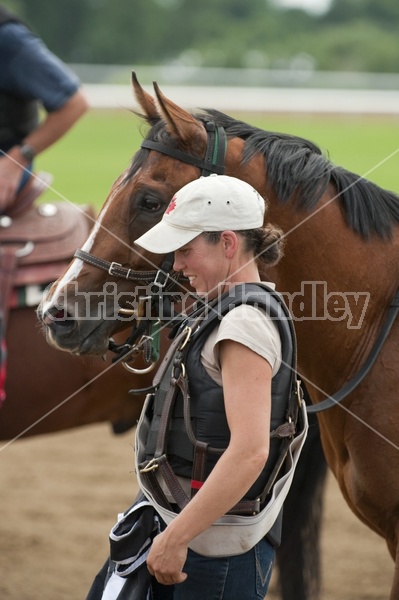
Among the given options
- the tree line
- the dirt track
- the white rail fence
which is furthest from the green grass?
the tree line

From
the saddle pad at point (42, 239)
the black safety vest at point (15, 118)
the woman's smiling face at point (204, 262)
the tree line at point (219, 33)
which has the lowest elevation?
the tree line at point (219, 33)

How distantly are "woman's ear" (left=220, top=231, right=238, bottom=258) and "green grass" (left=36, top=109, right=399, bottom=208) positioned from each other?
1386 cm

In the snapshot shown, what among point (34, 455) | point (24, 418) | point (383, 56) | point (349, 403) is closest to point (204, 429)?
point (349, 403)

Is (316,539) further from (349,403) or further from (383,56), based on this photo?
(383,56)

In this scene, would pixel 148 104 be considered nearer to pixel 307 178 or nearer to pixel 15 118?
pixel 307 178

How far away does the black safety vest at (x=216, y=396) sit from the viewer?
2445 mm

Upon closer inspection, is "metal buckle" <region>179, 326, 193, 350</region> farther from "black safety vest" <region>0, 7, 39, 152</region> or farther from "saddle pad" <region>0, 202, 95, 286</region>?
"black safety vest" <region>0, 7, 39, 152</region>

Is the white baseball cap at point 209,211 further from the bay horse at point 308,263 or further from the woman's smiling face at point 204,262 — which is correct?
the bay horse at point 308,263

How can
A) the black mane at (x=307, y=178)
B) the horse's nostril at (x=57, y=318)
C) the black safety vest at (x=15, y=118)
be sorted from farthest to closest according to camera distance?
the black safety vest at (x=15, y=118) < the black mane at (x=307, y=178) < the horse's nostril at (x=57, y=318)

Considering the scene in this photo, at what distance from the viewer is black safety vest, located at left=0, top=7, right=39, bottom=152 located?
14.9 feet

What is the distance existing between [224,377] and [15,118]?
2.69 metres

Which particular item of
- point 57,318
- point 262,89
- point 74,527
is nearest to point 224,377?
point 57,318

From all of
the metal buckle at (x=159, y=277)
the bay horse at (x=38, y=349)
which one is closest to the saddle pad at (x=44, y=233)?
the bay horse at (x=38, y=349)

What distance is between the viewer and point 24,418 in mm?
4676
